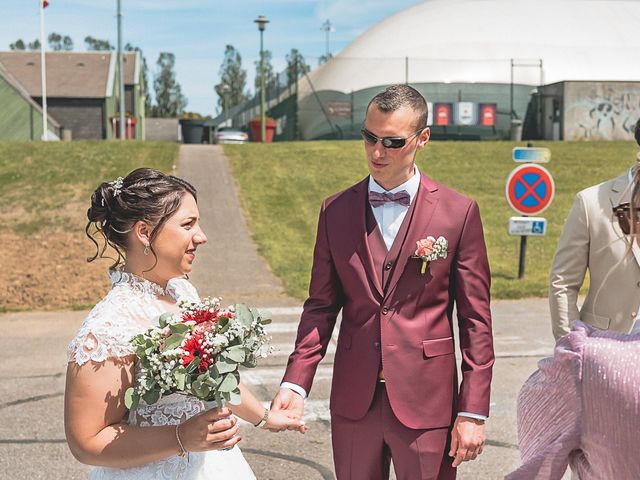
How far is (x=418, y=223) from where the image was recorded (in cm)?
349

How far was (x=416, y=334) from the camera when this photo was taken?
135 inches

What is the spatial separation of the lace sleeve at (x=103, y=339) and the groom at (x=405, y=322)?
3.13 feet

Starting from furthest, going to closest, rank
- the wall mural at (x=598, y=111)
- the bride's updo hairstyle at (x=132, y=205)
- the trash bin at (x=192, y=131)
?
the trash bin at (x=192, y=131) → the wall mural at (x=598, y=111) → the bride's updo hairstyle at (x=132, y=205)

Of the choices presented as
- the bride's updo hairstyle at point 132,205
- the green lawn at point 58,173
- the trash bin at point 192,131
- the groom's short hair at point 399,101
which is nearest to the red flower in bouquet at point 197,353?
the bride's updo hairstyle at point 132,205

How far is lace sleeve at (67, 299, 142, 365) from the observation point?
2.67 meters

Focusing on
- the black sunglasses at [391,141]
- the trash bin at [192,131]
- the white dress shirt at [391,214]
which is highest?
the trash bin at [192,131]

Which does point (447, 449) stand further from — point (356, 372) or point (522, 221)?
point (522, 221)

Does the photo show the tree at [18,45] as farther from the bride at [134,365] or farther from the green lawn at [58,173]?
the bride at [134,365]

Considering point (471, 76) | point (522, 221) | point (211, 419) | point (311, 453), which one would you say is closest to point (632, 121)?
point (471, 76)

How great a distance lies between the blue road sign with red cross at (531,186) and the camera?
38.1 feet

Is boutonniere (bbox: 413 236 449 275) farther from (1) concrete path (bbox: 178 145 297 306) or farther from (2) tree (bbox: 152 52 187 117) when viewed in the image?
(2) tree (bbox: 152 52 187 117)

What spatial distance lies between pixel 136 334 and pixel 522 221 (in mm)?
9909

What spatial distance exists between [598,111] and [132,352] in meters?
34.1

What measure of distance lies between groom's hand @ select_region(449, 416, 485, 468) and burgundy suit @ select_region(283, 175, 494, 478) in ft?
0.16
